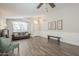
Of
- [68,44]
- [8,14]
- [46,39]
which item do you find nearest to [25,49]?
[46,39]

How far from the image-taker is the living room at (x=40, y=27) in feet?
11.7

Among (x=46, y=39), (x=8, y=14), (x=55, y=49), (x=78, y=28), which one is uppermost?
(x=8, y=14)

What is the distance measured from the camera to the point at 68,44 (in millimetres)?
4359

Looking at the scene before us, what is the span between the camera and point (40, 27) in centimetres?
412

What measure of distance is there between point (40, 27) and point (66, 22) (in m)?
0.96

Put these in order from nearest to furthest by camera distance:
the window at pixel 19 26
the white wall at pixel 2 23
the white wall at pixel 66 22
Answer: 1. the white wall at pixel 2 23
2. the window at pixel 19 26
3. the white wall at pixel 66 22

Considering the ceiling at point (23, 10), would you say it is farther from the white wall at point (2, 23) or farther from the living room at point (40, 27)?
the white wall at point (2, 23)

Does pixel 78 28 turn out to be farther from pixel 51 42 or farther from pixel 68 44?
pixel 51 42

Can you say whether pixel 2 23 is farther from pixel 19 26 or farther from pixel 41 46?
pixel 41 46

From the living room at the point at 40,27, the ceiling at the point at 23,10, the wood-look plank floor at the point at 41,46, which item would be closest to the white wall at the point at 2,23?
the living room at the point at 40,27

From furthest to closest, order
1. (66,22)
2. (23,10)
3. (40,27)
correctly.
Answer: (66,22) < (40,27) < (23,10)

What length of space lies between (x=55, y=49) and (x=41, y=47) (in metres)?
0.43

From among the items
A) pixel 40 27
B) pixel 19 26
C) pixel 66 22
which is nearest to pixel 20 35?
pixel 19 26

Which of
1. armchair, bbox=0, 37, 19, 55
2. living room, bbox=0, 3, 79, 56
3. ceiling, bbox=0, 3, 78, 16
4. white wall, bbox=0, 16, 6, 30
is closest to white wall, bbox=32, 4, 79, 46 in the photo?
living room, bbox=0, 3, 79, 56
